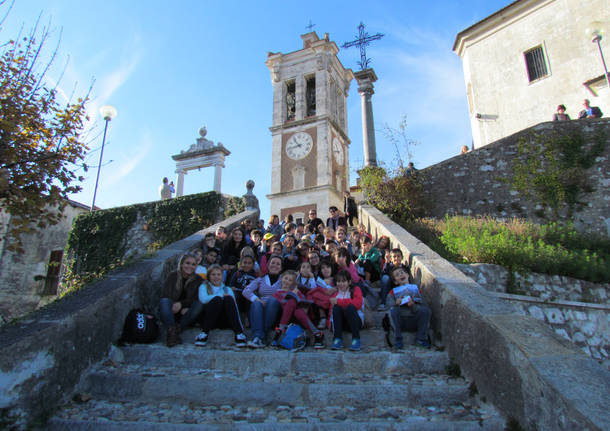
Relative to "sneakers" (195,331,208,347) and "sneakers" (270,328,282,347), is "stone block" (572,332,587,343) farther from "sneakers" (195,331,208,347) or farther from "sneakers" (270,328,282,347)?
"sneakers" (195,331,208,347)

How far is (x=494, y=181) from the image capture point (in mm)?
10391

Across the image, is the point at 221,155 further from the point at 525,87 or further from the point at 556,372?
the point at 556,372

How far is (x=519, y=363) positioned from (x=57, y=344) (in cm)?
346

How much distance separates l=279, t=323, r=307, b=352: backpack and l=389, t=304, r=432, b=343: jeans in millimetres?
955

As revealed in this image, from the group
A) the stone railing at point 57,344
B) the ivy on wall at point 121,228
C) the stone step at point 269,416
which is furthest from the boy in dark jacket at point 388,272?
the ivy on wall at point 121,228

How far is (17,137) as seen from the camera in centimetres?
610

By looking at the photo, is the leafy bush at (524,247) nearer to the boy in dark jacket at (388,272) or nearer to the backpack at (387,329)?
the boy in dark jacket at (388,272)

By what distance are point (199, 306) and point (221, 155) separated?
59.5 ft

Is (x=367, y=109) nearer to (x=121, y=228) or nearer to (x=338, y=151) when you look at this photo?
(x=121, y=228)

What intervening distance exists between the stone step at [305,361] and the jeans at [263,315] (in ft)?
1.81

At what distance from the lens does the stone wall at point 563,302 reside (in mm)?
5430

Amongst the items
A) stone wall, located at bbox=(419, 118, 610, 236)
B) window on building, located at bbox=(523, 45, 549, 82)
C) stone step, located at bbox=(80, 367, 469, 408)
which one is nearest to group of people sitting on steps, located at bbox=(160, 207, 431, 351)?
stone step, located at bbox=(80, 367, 469, 408)

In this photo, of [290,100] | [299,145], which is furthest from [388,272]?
[290,100]

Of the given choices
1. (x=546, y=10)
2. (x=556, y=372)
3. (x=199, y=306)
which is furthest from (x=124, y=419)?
(x=546, y=10)
